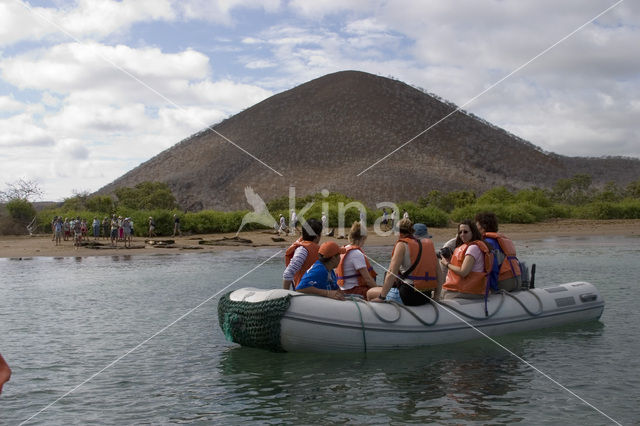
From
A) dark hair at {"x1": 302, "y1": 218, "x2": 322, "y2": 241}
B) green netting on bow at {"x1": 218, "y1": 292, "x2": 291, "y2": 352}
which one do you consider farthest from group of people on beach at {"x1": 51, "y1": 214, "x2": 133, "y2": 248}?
dark hair at {"x1": 302, "y1": 218, "x2": 322, "y2": 241}

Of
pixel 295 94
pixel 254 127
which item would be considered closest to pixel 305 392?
pixel 254 127

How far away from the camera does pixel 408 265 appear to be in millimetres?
10430

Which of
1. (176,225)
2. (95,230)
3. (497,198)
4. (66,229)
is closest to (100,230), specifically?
(66,229)

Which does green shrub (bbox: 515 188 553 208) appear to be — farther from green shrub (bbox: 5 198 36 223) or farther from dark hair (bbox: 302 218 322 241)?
dark hair (bbox: 302 218 322 241)

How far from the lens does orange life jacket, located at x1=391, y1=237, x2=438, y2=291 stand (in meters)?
10.4

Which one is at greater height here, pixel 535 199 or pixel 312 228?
pixel 535 199

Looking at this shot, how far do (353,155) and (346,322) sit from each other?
356 ft

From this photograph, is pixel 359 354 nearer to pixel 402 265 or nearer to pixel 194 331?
pixel 402 265

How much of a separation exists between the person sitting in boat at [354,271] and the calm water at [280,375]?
1206 mm

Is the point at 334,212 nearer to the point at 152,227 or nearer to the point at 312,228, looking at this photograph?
the point at 152,227

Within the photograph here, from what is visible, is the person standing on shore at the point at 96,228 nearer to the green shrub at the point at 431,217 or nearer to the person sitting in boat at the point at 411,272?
the green shrub at the point at 431,217

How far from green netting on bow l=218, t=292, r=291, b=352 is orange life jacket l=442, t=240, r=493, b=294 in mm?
3017

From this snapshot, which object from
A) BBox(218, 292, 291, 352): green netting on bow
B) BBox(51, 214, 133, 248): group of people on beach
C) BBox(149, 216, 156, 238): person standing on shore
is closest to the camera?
BBox(218, 292, 291, 352): green netting on bow

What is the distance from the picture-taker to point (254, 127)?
138m
